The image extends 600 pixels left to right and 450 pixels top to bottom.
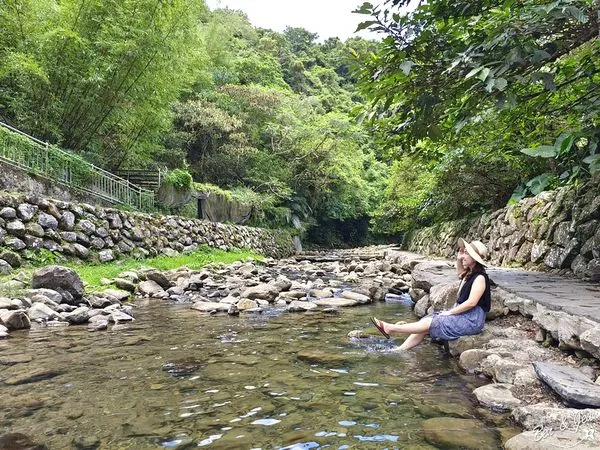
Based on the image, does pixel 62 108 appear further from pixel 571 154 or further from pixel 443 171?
pixel 571 154

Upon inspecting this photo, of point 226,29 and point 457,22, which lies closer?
point 457,22

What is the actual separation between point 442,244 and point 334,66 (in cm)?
4379

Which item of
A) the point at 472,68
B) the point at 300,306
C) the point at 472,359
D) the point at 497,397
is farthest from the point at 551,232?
the point at 497,397

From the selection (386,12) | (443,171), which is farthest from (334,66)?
(386,12)

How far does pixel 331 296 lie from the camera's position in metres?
8.34

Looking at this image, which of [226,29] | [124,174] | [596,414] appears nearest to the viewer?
[596,414]

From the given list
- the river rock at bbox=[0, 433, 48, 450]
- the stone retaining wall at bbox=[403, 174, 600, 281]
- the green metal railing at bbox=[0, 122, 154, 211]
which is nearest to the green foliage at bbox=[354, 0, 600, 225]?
the stone retaining wall at bbox=[403, 174, 600, 281]

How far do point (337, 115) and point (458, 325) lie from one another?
21.7 m

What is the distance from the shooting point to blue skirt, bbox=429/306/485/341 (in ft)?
13.5

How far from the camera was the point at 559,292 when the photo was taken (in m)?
4.51

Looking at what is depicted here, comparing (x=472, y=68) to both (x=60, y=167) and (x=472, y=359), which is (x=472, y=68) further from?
(x=60, y=167)

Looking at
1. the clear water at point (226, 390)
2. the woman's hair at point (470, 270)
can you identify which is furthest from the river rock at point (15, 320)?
the woman's hair at point (470, 270)

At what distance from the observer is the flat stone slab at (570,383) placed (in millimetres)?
2486

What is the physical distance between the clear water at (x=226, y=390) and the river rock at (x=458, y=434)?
57mm
